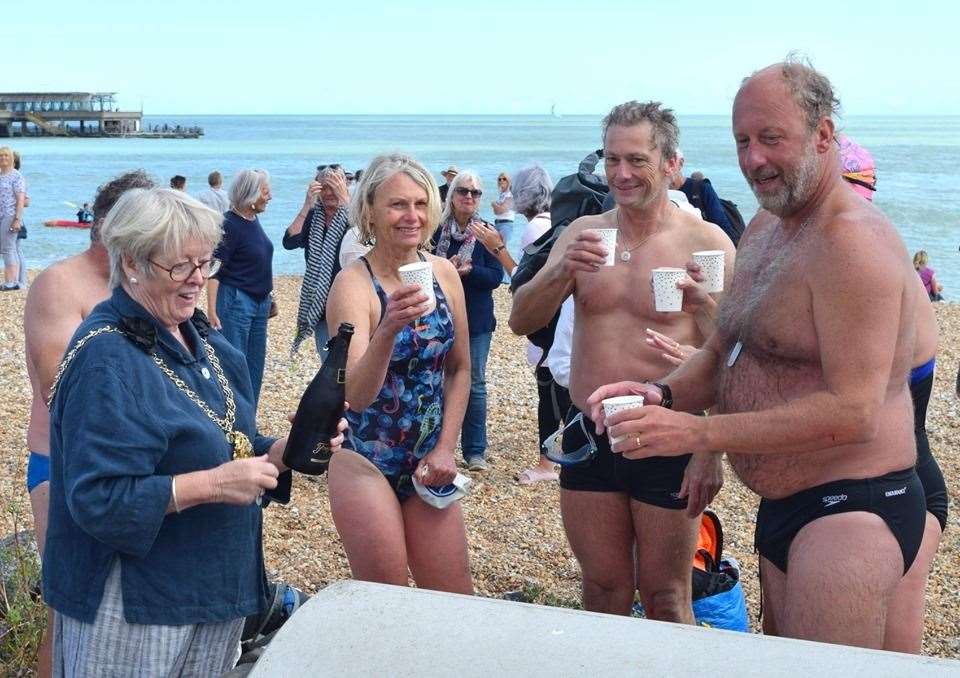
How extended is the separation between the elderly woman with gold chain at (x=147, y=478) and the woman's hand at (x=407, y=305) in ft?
2.13

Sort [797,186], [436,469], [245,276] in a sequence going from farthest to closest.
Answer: [245,276]
[436,469]
[797,186]

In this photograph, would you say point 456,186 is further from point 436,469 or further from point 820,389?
point 820,389

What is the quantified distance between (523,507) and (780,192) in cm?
410

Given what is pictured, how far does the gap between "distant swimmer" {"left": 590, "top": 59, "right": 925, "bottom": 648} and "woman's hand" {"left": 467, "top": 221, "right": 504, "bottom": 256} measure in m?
4.04

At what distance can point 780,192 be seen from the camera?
2.68 meters

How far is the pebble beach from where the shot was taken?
5246mm

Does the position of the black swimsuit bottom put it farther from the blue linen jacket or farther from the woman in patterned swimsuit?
the blue linen jacket

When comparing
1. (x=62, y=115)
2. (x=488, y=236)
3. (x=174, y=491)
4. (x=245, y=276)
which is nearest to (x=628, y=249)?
(x=174, y=491)

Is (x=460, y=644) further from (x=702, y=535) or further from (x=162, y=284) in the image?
(x=702, y=535)

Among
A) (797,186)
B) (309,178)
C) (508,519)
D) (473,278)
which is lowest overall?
(309,178)

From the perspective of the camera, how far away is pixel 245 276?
7449 millimetres

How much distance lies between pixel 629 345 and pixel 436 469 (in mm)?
840

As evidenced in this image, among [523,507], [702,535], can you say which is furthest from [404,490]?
[523,507]

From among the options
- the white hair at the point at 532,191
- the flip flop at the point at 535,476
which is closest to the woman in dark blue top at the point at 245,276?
the white hair at the point at 532,191
